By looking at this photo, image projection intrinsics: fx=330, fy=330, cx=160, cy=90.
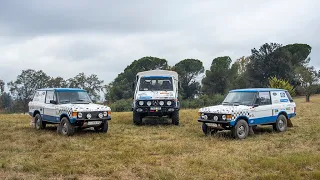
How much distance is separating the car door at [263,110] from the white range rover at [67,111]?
5.10 metres

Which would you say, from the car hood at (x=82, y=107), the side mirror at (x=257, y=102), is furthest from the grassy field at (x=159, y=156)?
the side mirror at (x=257, y=102)

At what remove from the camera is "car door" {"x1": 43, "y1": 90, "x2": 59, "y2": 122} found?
1209 cm

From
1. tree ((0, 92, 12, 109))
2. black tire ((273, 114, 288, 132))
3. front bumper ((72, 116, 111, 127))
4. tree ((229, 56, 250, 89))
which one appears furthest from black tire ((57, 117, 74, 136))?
tree ((0, 92, 12, 109))

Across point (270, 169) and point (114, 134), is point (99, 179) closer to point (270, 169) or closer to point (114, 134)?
point (270, 169)

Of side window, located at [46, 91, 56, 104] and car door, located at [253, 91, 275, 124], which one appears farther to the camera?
side window, located at [46, 91, 56, 104]

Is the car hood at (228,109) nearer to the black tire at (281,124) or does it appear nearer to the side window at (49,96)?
the black tire at (281,124)

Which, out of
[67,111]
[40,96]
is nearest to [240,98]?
[67,111]

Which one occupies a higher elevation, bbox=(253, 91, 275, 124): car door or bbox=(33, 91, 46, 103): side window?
bbox=(33, 91, 46, 103): side window

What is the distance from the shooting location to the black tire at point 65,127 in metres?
11.2

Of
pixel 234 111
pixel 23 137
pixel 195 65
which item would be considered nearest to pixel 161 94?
pixel 234 111

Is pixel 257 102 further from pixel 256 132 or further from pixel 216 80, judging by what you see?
pixel 216 80

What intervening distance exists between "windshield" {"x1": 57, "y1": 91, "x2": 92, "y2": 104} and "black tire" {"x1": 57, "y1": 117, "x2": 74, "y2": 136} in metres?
0.92

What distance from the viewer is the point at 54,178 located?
6.20 metres

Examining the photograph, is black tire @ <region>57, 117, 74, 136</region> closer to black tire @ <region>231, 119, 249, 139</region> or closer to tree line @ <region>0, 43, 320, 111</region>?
black tire @ <region>231, 119, 249, 139</region>
